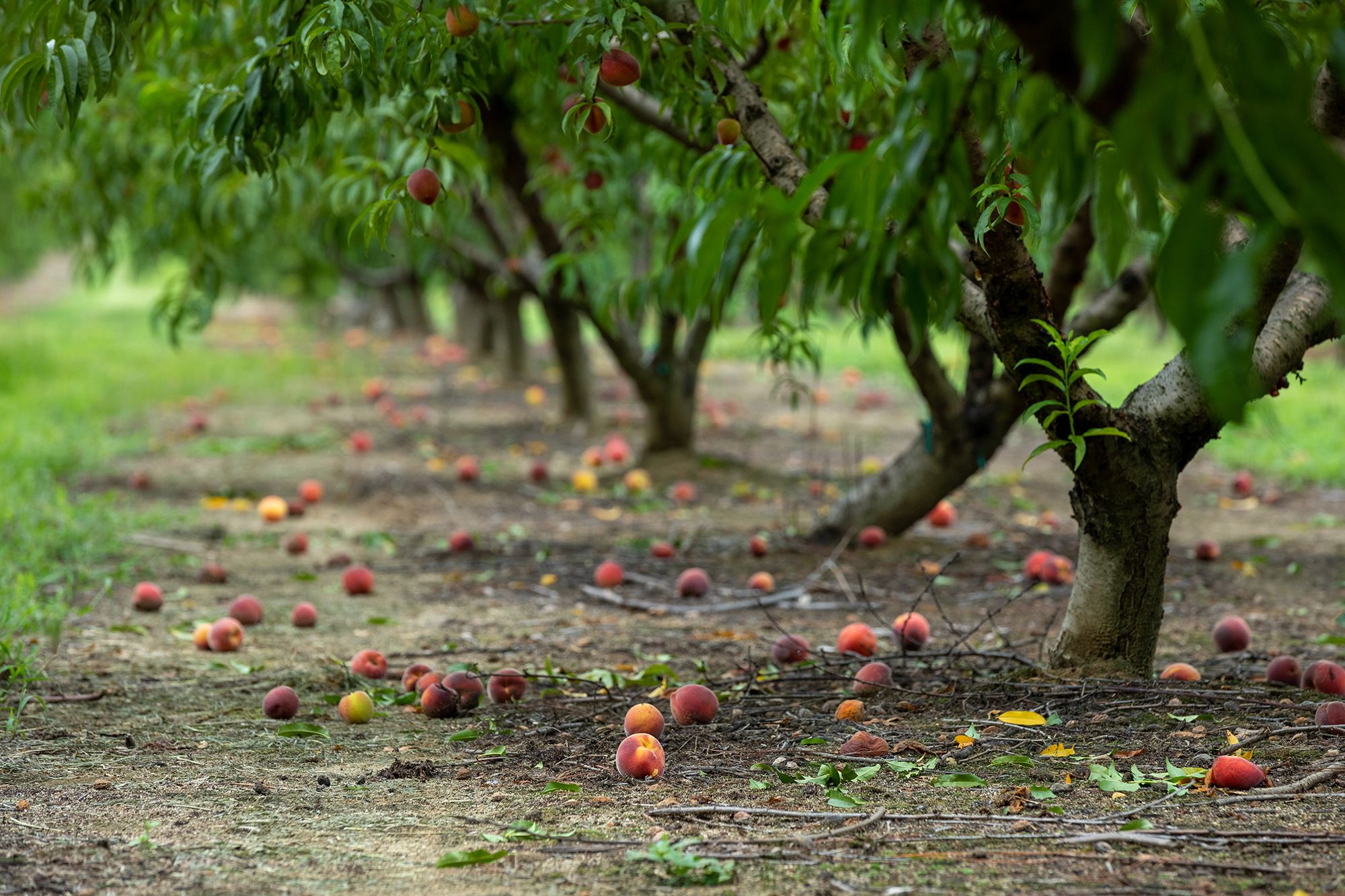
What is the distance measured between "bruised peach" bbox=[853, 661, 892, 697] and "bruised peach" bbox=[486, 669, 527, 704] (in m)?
0.98

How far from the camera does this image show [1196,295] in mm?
1419

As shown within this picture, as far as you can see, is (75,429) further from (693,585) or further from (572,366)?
(693,585)

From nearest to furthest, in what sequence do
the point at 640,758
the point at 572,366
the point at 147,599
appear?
the point at 640,758
the point at 147,599
the point at 572,366

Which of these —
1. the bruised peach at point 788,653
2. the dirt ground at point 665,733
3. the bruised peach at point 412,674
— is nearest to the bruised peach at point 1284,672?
the dirt ground at point 665,733

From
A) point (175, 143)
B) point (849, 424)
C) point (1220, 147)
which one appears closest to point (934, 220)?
point (1220, 147)

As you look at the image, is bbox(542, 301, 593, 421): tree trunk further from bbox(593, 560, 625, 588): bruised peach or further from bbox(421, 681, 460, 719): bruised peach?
bbox(421, 681, 460, 719): bruised peach

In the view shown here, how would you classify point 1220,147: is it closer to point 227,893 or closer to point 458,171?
point 227,893

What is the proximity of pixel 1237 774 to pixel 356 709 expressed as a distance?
88.5 inches

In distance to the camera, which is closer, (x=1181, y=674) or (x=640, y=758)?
(x=640, y=758)

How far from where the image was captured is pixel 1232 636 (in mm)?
4047

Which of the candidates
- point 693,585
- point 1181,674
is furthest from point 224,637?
point 1181,674

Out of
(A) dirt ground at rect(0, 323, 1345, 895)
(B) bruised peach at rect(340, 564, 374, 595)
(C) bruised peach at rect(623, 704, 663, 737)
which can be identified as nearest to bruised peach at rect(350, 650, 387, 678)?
(A) dirt ground at rect(0, 323, 1345, 895)

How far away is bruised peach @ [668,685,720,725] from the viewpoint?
333 centimetres

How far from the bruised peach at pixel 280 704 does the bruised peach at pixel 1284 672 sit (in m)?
2.79
